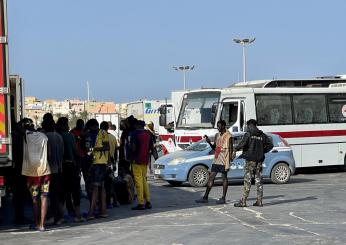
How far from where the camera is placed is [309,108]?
23.8 meters

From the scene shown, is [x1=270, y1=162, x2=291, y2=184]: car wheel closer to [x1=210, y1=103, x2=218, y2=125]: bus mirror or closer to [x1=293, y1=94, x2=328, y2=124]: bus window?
[x1=210, y1=103, x2=218, y2=125]: bus mirror

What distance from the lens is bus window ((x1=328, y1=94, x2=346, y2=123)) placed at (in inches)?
951

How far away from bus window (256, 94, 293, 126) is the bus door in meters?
0.82

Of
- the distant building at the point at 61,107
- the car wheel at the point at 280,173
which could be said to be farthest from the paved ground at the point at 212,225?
the distant building at the point at 61,107

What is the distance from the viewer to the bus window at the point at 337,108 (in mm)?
24147

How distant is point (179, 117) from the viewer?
2339 centimetres

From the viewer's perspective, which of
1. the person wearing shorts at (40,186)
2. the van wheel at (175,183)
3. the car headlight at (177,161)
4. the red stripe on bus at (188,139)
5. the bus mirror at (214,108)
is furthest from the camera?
Answer: the red stripe on bus at (188,139)

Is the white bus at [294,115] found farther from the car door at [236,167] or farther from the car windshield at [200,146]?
the car door at [236,167]

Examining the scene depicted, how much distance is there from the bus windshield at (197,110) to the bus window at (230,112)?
1.54ft

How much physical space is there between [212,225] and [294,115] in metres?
12.9

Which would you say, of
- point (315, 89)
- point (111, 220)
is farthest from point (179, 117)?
point (111, 220)

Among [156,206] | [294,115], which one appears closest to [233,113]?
[294,115]

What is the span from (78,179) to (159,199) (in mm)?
3998

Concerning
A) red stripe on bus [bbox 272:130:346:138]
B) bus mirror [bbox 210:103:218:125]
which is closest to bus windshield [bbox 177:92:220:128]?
bus mirror [bbox 210:103:218:125]
